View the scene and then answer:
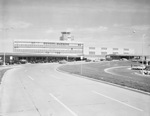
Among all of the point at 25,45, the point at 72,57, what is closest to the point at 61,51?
the point at 72,57

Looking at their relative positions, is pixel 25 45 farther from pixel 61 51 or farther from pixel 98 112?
pixel 98 112

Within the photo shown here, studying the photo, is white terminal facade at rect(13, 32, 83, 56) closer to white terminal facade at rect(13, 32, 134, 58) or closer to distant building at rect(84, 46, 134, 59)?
white terminal facade at rect(13, 32, 134, 58)

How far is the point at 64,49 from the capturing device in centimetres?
10600

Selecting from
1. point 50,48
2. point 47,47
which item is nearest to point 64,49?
point 50,48

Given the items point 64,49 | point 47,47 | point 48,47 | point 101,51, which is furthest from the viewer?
point 101,51

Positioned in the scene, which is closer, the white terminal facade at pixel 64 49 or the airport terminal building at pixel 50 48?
the airport terminal building at pixel 50 48

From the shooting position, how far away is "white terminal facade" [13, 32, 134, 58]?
98.4m

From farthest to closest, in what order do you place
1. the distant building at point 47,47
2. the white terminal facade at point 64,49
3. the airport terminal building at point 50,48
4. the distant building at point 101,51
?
the distant building at point 101,51, the white terminal facade at point 64,49, the distant building at point 47,47, the airport terminal building at point 50,48

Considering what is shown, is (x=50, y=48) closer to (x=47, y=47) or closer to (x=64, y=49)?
(x=47, y=47)

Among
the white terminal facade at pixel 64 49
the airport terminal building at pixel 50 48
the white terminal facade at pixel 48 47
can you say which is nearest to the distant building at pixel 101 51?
the white terminal facade at pixel 64 49

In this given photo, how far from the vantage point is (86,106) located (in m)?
8.02

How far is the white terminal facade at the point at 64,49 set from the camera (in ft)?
323

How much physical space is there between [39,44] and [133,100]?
9596 centimetres

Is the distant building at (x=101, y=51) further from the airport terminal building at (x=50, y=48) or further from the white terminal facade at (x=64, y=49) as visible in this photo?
the airport terminal building at (x=50, y=48)
